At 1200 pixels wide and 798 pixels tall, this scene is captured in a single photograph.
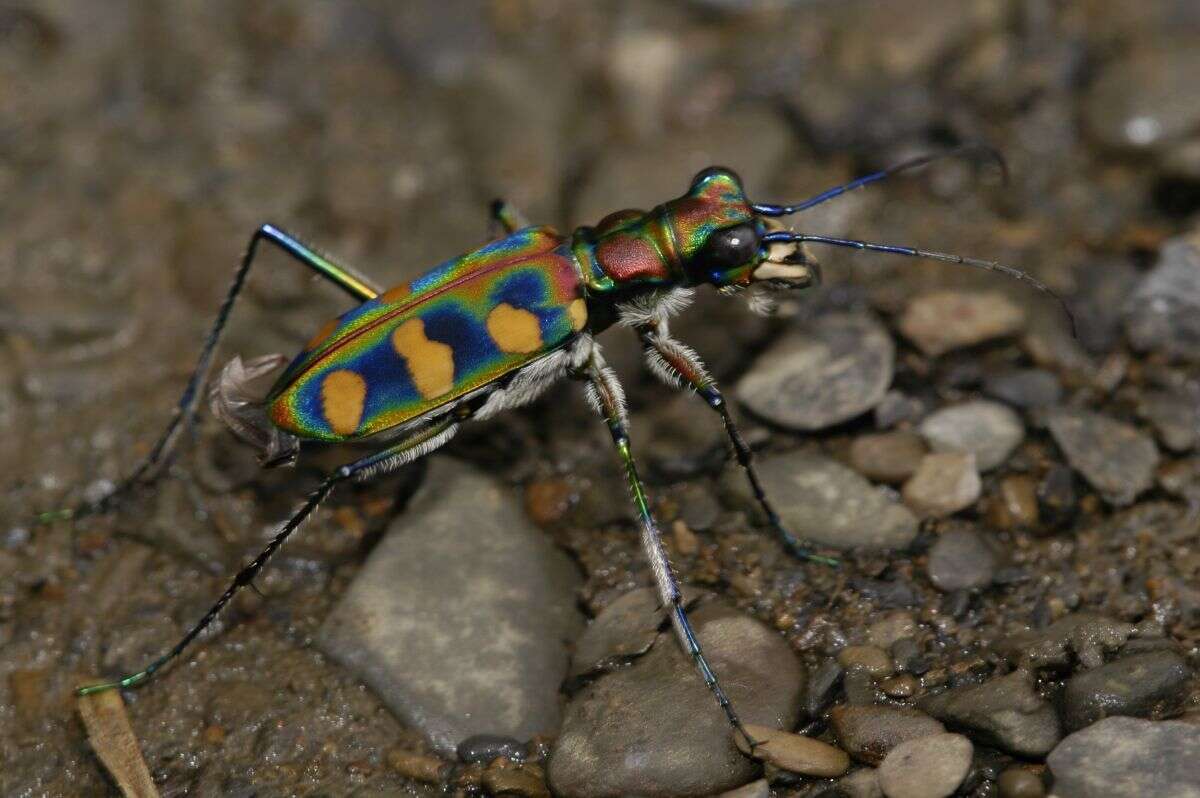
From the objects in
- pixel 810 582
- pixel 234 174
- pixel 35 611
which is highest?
pixel 234 174

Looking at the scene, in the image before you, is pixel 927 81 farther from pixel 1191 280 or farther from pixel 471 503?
pixel 471 503

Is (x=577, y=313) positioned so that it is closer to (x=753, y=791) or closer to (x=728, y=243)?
(x=728, y=243)

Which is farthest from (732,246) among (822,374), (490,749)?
(490,749)

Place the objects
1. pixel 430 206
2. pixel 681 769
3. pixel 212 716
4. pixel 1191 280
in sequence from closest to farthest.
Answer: pixel 681 769 → pixel 212 716 → pixel 1191 280 → pixel 430 206

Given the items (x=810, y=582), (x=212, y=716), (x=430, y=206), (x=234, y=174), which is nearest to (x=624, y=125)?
(x=430, y=206)

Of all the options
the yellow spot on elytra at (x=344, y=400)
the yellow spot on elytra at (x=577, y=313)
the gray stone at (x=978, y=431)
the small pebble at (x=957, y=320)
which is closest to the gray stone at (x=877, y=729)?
the gray stone at (x=978, y=431)

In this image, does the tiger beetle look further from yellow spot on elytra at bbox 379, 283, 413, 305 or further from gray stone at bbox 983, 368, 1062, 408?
gray stone at bbox 983, 368, 1062, 408
